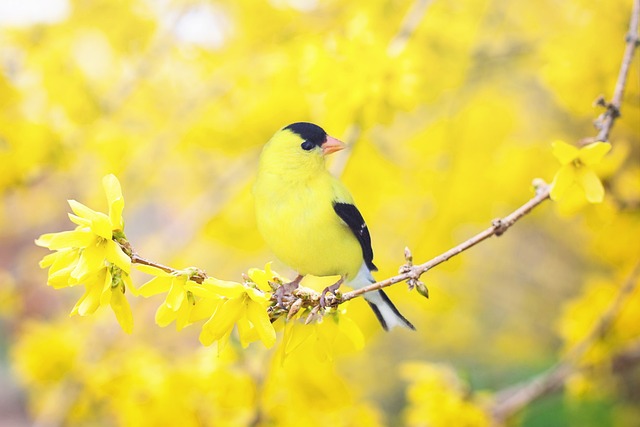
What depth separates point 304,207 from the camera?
59 centimetres

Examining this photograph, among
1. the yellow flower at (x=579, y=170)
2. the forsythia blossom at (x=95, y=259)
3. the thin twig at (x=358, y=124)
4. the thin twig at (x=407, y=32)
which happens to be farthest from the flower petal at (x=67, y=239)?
the thin twig at (x=407, y=32)

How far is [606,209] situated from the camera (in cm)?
126

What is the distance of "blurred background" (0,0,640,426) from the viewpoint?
1.20 m

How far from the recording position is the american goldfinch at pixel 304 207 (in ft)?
1.90

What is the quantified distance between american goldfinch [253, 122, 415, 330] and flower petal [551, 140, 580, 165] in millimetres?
211

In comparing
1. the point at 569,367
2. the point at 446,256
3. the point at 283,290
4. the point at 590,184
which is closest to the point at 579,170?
the point at 590,184

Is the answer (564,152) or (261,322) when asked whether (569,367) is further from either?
(261,322)

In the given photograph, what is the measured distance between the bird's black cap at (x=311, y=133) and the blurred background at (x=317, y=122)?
0.25m

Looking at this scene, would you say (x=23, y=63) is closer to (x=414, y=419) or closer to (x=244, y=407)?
(x=244, y=407)

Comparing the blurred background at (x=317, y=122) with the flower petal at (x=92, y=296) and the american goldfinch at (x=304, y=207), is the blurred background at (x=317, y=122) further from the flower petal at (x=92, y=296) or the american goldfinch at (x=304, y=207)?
the flower petal at (x=92, y=296)

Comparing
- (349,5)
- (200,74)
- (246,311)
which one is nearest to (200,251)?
(200,74)

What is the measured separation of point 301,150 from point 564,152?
266 mm

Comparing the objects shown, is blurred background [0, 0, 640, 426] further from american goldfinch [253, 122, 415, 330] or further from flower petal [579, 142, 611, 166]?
american goldfinch [253, 122, 415, 330]

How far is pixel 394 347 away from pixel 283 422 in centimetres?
281
